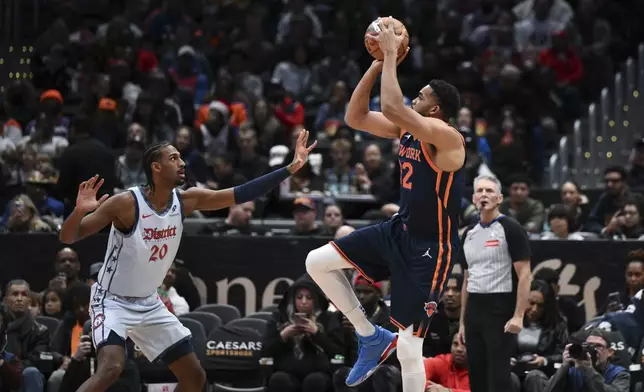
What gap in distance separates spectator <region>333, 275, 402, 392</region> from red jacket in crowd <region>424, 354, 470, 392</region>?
0.98 feet

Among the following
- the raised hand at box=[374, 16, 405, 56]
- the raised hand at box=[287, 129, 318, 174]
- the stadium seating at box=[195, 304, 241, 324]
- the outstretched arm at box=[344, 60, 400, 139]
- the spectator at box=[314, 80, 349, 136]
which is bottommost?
the stadium seating at box=[195, 304, 241, 324]

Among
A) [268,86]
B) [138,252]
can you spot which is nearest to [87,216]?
[138,252]

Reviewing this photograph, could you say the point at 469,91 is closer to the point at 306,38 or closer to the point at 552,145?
the point at 552,145

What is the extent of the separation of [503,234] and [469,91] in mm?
7945

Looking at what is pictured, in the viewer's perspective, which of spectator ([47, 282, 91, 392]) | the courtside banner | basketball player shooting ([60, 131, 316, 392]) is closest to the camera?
basketball player shooting ([60, 131, 316, 392])

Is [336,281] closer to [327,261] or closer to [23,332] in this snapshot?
[327,261]

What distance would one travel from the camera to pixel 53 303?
13656 mm

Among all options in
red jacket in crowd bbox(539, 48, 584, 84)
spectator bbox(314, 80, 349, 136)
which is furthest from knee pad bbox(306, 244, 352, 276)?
red jacket in crowd bbox(539, 48, 584, 84)

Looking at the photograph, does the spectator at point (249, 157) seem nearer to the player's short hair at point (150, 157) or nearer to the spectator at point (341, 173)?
the spectator at point (341, 173)

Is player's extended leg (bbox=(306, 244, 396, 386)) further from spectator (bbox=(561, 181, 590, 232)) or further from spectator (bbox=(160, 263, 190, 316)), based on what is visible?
spectator (bbox=(561, 181, 590, 232))

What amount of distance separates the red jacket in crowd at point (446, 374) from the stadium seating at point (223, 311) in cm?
266

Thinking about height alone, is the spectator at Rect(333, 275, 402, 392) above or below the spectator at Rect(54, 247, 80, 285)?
below

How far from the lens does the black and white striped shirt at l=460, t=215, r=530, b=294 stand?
431 inches

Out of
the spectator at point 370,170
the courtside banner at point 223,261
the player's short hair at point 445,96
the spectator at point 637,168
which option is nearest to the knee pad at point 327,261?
the player's short hair at point 445,96
